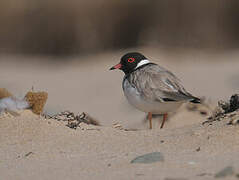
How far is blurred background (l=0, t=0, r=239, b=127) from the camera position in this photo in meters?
17.4

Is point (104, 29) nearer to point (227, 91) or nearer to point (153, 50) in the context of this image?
point (153, 50)

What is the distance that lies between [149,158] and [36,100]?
6.88ft

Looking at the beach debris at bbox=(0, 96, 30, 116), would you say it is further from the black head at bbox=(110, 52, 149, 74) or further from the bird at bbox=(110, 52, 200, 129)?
the black head at bbox=(110, 52, 149, 74)

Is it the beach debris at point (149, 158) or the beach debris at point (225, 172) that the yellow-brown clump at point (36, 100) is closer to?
the beach debris at point (149, 158)

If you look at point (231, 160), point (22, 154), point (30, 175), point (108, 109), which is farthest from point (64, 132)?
point (108, 109)

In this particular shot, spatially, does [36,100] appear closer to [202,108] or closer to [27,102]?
[27,102]

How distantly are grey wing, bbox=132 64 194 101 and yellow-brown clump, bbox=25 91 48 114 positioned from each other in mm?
1108

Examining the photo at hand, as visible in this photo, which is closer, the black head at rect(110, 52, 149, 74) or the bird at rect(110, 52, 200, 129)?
the bird at rect(110, 52, 200, 129)

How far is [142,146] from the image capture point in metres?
5.00

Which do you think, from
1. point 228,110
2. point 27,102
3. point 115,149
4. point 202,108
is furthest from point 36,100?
point 202,108

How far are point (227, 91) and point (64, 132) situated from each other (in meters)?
8.23

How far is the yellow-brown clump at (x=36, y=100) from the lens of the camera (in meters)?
6.21

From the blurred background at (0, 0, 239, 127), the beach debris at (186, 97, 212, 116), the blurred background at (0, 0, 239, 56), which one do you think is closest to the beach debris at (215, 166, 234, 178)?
the beach debris at (186, 97, 212, 116)

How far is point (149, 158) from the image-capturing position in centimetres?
447
